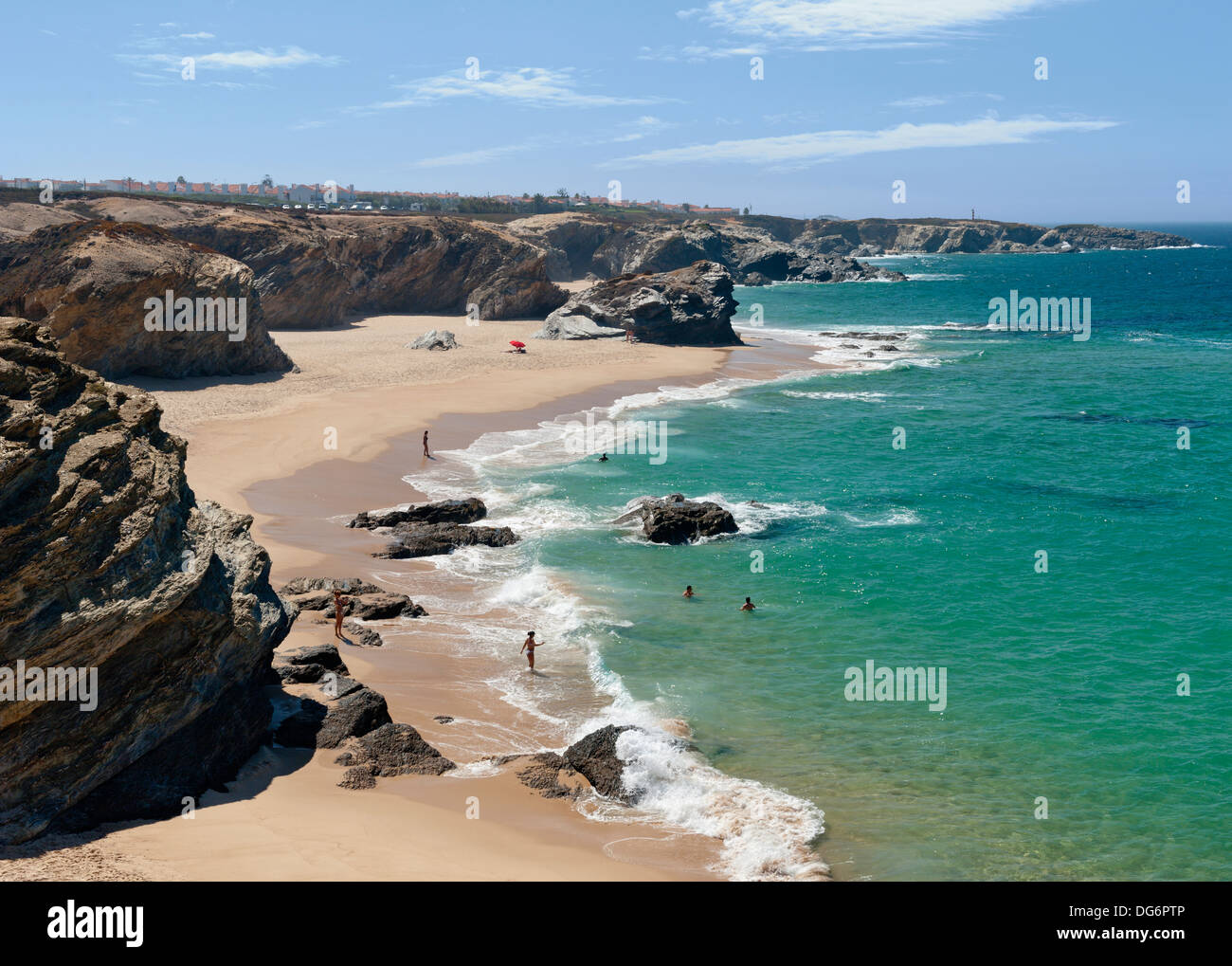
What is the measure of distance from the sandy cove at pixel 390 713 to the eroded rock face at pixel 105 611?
1.94ft

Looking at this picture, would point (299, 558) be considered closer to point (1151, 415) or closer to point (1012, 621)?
point (1012, 621)

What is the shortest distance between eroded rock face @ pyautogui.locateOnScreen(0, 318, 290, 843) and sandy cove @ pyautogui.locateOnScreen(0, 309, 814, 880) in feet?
1.94

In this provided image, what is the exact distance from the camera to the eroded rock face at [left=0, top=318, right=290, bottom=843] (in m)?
11.1

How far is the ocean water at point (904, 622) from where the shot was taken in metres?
14.5

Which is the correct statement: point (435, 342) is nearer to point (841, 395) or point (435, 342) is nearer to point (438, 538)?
point (841, 395)

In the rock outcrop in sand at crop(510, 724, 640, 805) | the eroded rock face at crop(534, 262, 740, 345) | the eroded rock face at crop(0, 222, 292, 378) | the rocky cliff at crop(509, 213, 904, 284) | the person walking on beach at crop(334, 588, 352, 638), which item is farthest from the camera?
the rocky cliff at crop(509, 213, 904, 284)

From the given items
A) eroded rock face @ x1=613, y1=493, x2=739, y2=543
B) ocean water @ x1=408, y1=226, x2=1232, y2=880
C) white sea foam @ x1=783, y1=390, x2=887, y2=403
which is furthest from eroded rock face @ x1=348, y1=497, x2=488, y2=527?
white sea foam @ x1=783, y1=390, x2=887, y2=403

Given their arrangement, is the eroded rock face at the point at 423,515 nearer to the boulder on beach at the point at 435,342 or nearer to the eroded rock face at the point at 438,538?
the eroded rock face at the point at 438,538

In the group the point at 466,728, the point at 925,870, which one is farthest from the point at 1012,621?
the point at 466,728

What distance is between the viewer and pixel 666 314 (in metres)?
68.7

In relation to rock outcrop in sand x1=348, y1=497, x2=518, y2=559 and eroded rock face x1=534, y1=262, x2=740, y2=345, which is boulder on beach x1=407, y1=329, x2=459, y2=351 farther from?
rock outcrop in sand x1=348, y1=497, x2=518, y2=559

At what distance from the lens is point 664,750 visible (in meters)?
15.7

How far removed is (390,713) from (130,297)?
31284mm

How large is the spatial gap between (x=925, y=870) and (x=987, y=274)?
477 ft
